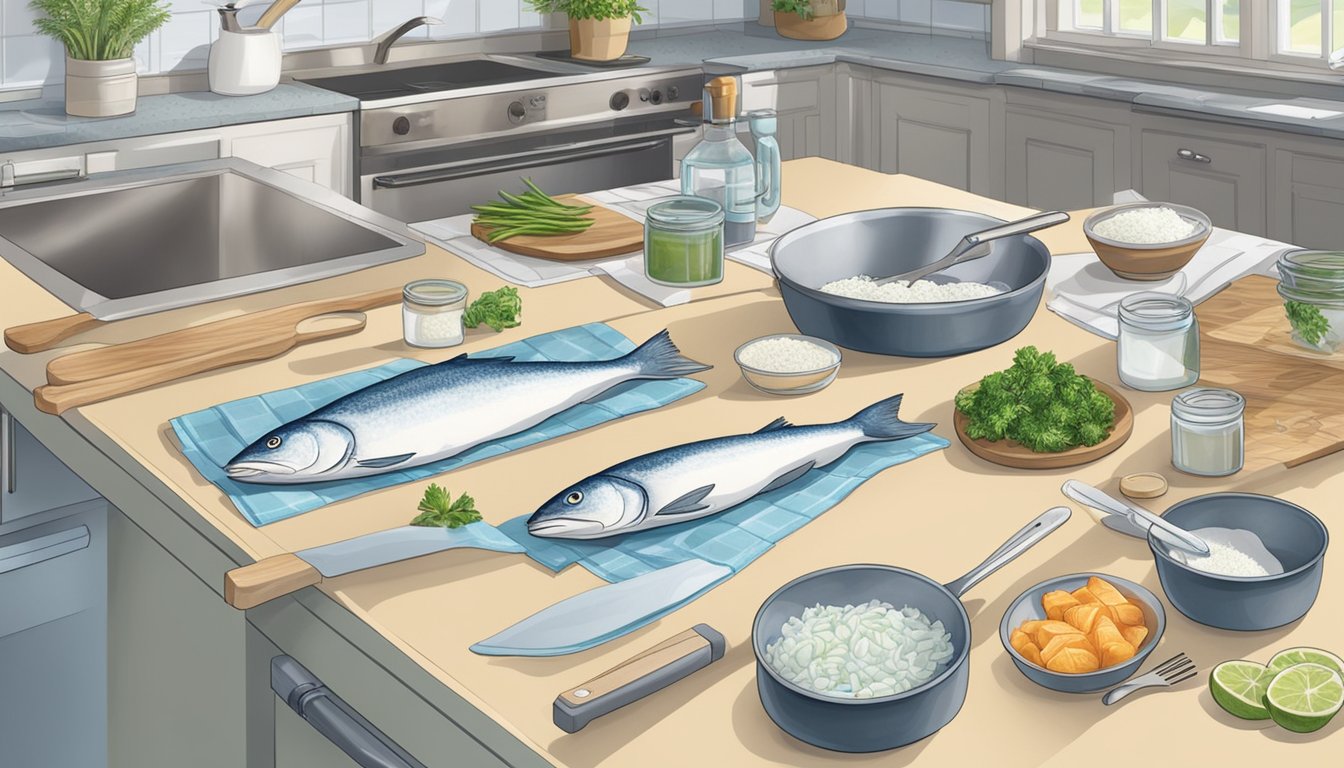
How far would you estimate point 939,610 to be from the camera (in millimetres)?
1003

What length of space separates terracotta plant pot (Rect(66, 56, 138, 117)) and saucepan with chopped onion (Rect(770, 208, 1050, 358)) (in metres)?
2.23

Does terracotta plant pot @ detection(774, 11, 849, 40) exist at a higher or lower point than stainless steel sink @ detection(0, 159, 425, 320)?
higher

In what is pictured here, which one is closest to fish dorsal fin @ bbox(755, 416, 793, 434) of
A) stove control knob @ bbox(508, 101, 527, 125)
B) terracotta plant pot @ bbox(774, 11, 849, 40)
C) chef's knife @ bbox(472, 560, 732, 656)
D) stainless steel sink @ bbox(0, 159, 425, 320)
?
chef's knife @ bbox(472, 560, 732, 656)

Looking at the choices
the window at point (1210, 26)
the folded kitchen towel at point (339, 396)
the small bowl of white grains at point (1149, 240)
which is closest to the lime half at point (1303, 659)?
the folded kitchen towel at point (339, 396)

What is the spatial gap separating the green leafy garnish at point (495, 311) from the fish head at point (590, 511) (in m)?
0.57

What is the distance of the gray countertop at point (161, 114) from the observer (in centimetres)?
319

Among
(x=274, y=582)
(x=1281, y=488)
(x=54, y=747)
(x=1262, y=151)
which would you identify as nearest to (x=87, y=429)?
(x=274, y=582)

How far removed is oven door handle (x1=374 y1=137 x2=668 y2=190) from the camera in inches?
141

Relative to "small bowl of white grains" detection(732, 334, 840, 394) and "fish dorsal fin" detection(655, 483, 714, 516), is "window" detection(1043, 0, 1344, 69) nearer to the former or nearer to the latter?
"small bowl of white grains" detection(732, 334, 840, 394)

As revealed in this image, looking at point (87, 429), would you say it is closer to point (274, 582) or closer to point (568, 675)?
point (274, 582)

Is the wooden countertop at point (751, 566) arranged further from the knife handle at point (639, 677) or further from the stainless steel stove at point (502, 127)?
the stainless steel stove at point (502, 127)

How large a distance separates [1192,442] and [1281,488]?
9 centimetres

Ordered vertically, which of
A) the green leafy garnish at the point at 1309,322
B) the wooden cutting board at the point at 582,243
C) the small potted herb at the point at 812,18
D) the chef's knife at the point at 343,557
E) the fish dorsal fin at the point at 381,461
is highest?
the small potted herb at the point at 812,18

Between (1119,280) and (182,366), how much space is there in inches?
49.3
